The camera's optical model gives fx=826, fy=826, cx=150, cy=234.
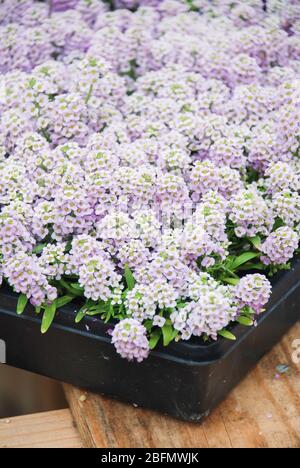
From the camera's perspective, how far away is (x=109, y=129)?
7.24 ft

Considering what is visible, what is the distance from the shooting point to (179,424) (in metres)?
1.86

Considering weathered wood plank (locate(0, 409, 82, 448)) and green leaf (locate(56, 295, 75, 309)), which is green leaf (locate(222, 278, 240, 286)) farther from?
weathered wood plank (locate(0, 409, 82, 448))

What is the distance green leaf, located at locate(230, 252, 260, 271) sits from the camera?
6.25ft

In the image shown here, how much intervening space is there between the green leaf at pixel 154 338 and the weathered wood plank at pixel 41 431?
34 cm

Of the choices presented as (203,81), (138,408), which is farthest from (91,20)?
(138,408)

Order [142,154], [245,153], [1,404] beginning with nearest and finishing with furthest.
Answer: [142,154] < [245,153] < [1,404]

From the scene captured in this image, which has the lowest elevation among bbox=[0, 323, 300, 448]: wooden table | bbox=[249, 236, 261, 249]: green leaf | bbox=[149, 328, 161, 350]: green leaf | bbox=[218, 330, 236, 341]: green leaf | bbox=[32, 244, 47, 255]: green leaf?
bbox=[0, 323, 300, 448]: wooden table

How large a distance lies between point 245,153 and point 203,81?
31 cm

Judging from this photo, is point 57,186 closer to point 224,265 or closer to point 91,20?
point 224,265

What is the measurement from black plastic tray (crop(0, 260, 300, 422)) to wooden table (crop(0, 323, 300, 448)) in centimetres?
4

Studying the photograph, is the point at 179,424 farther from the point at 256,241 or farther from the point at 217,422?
the point at 256,241

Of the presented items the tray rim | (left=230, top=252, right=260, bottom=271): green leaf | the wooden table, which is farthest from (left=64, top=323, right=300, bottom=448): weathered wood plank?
(left=230, top=252, right=260, bottom=271): green leaf
